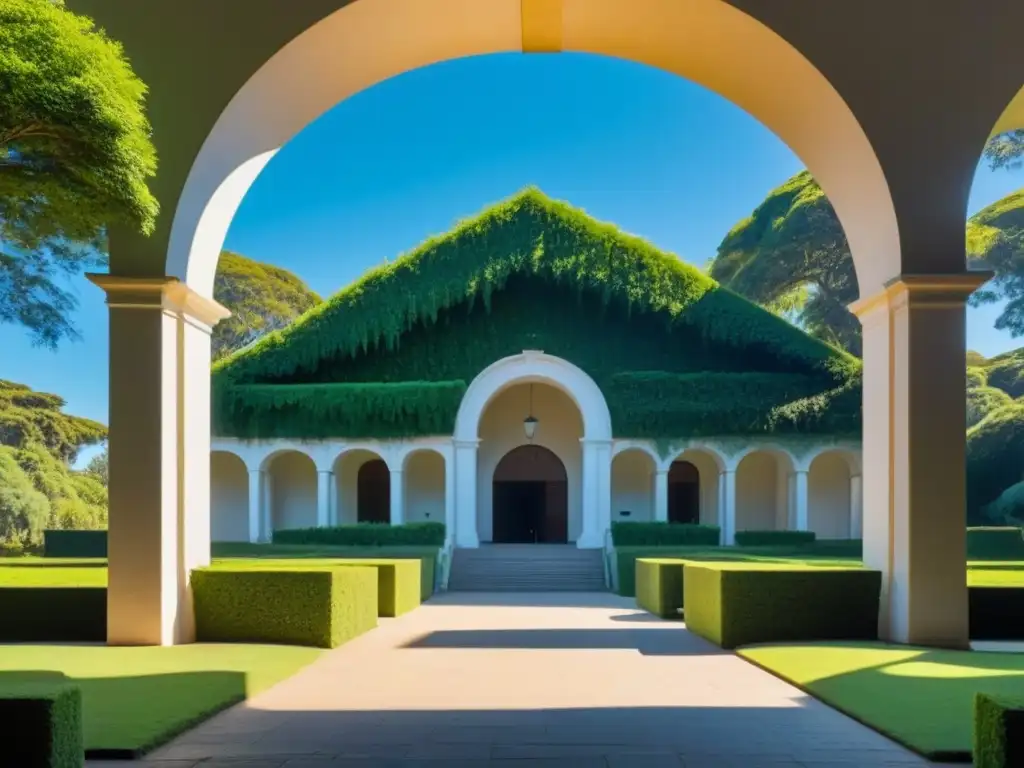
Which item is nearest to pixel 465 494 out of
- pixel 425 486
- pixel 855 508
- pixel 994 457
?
pixel 425 486

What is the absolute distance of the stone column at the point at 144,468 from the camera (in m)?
10.8

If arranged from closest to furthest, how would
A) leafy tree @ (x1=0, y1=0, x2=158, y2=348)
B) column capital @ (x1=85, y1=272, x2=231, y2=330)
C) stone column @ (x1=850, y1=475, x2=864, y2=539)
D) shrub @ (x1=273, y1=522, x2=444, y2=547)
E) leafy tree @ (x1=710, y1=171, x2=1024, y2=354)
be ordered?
leafy tree @ (x1=0, y1=0, x2=158, y2=348), column capital @ (x1=85, y1=272, x2=231, y2=330), shrub @ (x1=273, y1=522, x2=444, y2=547), stone column @ (x1=850, y1=475, x2=864, y2=539), leafy tree @ (x1=710, y1=171, x2=1024, y2=354)

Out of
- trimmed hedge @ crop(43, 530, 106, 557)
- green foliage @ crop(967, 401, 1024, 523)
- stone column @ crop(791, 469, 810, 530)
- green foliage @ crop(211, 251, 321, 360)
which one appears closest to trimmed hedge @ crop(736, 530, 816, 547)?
stone column @ crop(791, 469, 810, 530)

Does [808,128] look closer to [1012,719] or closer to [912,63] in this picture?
[912,63]

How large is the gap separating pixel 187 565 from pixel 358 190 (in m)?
38.4

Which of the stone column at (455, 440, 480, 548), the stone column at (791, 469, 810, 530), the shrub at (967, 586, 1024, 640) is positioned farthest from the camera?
the stone column at (791, 469, 810, 530)

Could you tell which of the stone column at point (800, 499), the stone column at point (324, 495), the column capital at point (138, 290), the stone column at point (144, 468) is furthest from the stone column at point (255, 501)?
the column capital at point (138, 290)

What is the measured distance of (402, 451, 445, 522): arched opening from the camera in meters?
33.7

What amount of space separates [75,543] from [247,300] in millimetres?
27917

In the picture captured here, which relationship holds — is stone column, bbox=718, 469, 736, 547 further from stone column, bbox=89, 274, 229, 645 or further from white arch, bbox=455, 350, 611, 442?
stone column, bbox=89, 274, 229, 645

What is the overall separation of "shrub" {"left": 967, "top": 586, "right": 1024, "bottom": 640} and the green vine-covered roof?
18134 millimetres

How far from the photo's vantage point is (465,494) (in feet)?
98.4

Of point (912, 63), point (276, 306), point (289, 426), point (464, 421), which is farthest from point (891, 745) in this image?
point (276, 306)

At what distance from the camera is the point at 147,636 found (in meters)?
10.9
